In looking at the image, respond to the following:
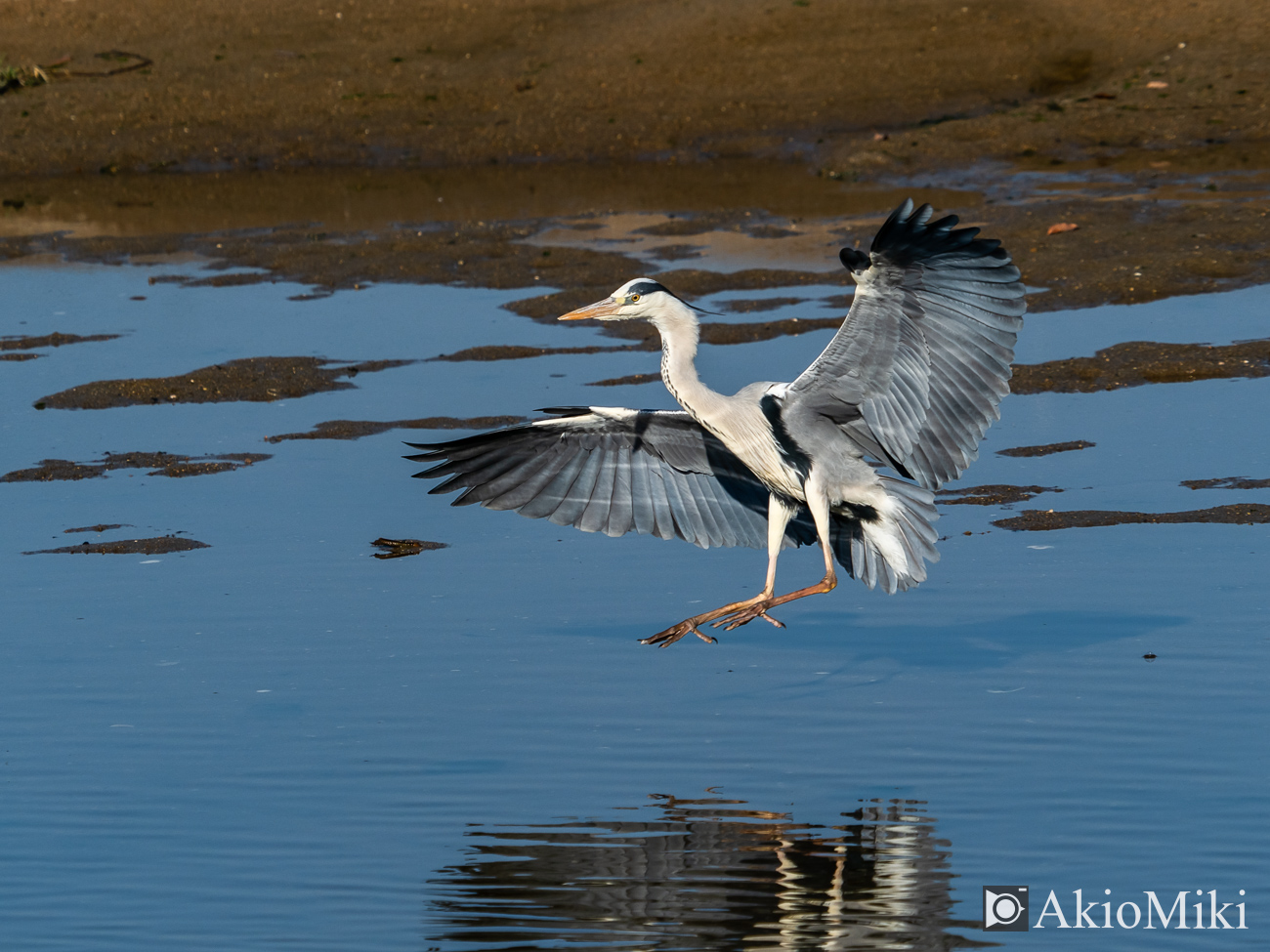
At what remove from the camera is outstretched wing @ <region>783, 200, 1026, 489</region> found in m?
6.50

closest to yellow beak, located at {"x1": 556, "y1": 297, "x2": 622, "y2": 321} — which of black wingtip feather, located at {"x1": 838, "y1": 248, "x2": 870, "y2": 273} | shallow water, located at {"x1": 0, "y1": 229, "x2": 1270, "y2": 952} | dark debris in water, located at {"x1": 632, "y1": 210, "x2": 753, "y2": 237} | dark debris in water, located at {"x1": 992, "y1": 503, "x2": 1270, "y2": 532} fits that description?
black wingtip feather, located at {"x1": 838, "y1": 248, "x2": 870, "y2": 273}

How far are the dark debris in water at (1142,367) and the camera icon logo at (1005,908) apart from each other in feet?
21.3

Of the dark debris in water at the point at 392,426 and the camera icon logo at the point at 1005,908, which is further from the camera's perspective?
the dark debris in water at the point at 392,426

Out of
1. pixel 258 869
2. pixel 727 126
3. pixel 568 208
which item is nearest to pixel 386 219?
pixel 568 208

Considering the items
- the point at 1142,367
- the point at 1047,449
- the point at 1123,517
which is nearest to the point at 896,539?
the point at 1123,517

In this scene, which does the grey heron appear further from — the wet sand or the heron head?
the wet sand

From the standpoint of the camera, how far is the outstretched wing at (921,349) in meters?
6.50

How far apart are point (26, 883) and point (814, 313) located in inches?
377

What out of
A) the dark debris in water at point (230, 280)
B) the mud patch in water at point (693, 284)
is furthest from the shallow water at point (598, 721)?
the dark debris in water at point (230, 280)

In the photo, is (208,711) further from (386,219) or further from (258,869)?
(386,219)

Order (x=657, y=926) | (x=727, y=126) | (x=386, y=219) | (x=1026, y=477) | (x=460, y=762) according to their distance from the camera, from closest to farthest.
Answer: (x=657, y=926) < (x=460, y=762) < (x=1026, y=477) < (x=386, y=219) < (x=727, y=126)

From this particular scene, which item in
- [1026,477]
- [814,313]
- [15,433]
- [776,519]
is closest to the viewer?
[776,519]

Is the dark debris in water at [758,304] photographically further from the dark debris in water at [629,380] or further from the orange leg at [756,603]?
the orange leg at [756,603]

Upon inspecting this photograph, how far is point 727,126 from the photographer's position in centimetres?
2316
